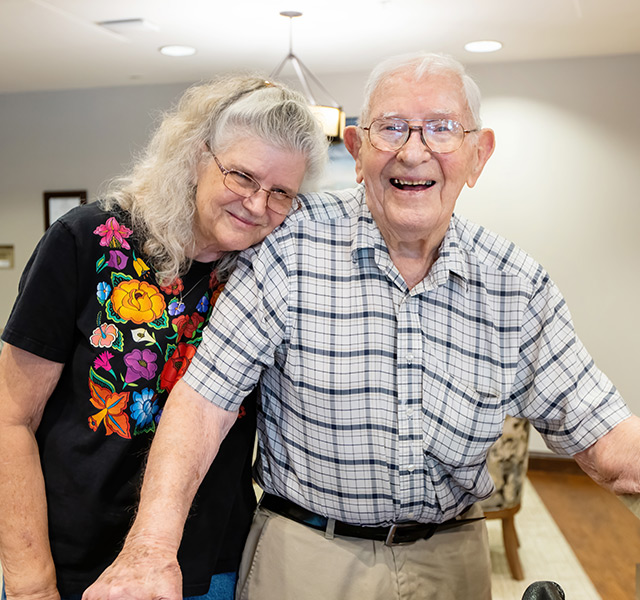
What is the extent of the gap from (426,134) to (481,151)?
19 cm

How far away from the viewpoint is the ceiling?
12.1ft

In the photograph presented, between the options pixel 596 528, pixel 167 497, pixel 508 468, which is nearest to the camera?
pixel 167 497

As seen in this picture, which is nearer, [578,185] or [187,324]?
[187,324]

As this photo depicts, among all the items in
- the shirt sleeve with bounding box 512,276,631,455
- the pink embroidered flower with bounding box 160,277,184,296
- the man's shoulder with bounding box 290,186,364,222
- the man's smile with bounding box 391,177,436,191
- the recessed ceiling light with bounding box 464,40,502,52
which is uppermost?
the recessed ceiling light with bounding box 464,40,502,52

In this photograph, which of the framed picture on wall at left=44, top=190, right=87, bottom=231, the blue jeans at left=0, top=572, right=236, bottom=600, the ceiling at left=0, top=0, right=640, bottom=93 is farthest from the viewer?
the framed picture on wall at left=44, top=190, right=87, bottom=231

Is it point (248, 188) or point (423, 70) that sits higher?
point (423, 70)

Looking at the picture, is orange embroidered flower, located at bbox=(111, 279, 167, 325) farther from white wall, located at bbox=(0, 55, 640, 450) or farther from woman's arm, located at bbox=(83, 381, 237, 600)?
white wall, located at bbox=(0, 55, 640, 450)

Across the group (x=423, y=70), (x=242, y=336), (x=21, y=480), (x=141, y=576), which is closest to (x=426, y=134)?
(x=423, y=70)

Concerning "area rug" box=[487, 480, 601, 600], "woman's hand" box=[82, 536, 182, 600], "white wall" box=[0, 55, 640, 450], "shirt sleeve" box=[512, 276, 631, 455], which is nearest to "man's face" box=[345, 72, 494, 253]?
"shirt sleeve" box=[512, 276, 631, 455]

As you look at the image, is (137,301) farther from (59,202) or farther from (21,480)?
(59,202)

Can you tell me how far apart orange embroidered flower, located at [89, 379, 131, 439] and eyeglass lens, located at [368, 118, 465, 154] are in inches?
25.9

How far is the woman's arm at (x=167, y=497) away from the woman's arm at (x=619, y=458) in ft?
2.16

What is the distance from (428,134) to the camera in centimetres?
121

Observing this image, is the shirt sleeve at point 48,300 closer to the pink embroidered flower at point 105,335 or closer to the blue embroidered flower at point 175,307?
the pink embroidered flower at point 105,335
